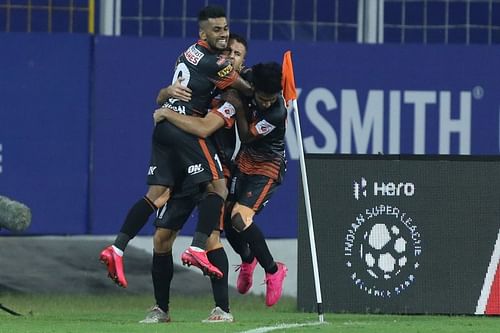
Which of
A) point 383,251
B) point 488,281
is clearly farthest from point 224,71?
point 488,281

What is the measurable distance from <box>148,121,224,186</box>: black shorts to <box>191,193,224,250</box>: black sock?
0.13 metres

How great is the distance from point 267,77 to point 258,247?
3.93 feet

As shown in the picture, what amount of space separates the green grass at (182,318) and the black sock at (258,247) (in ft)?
1.20

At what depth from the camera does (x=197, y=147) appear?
36.7ft

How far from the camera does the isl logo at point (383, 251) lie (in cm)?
1261

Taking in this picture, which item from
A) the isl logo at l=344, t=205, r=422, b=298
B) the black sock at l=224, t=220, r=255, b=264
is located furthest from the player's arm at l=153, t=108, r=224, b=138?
the isl logo at l=344, t=205, r=422, b=298

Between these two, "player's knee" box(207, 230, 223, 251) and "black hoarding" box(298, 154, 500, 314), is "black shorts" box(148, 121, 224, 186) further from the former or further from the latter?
"black hoarding" box(298, 154, 500, 314)

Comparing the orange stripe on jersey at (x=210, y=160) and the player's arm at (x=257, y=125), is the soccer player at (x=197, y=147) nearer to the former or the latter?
the orange stripe on jersey at (x=210, y=160)

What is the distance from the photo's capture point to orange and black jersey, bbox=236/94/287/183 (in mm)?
11586

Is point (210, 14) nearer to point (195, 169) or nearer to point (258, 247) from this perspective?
point (195, 169)

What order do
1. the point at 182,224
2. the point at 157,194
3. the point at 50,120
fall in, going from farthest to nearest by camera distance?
the point at 50,120 → the point at 182,224 → the point at 157,194

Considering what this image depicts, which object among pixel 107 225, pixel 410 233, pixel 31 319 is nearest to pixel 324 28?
pixel 107 225

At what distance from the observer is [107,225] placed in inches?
578

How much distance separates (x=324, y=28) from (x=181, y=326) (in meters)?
5.98
